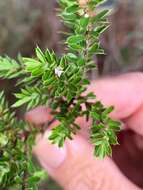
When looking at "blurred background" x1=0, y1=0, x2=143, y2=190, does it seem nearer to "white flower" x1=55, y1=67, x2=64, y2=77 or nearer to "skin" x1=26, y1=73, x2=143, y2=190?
"skin" x1=26, y1=73, x2=143, y2=190

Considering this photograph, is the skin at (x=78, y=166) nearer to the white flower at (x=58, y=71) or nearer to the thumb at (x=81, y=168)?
the thumb at (x=81, y=168)

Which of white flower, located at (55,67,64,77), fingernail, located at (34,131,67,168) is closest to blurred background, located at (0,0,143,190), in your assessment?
fingernail, located at (34,131,67,168)

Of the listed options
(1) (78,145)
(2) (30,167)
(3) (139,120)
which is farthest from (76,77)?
(3) (139,120)

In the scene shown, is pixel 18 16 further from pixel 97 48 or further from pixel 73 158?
pixel 97 48

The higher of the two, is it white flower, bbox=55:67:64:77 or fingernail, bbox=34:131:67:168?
white flower, bbox=55:67:64:77

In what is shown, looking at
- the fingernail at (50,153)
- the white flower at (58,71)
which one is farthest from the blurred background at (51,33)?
the white flower at (58,71)

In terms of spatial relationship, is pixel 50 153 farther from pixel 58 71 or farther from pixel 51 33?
pixel 51 33
